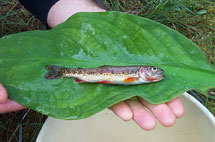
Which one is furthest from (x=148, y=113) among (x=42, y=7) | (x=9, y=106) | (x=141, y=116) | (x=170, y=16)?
(x=170, y=16)

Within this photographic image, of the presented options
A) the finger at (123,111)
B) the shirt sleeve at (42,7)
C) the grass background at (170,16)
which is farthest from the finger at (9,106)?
the grass background at (170,16)

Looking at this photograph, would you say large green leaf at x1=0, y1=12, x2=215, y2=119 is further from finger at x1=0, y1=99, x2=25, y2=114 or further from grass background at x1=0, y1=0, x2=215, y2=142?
grass background at x1=0, y1=0, x2=215, y2=142

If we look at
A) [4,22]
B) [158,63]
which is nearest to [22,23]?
[4,22]

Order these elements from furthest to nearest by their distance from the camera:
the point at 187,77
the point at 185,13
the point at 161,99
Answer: the point at 185,13 → the point at 187,77 → the point at 161,99

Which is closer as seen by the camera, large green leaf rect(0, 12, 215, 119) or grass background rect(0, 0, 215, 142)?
large green leaf rect(0, 12, 215, 119)

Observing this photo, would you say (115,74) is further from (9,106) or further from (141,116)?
(9,106)

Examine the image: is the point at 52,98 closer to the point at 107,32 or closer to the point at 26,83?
the point at 26,83

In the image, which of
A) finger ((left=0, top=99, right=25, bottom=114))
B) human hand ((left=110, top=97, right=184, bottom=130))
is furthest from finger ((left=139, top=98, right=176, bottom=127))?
finger ((left=0, top=99, right=25, bottom=114))
